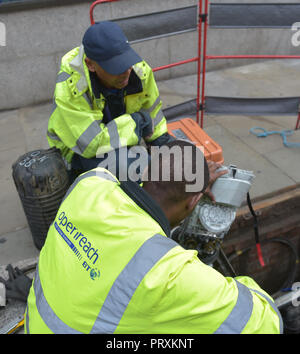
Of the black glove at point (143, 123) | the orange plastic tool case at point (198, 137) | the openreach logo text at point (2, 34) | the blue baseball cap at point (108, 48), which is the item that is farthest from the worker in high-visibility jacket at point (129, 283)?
the openreach logo text at point (2, 34)

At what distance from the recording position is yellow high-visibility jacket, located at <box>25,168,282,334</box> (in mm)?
1072

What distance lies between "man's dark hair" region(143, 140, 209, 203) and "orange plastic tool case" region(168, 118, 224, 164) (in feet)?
3.78

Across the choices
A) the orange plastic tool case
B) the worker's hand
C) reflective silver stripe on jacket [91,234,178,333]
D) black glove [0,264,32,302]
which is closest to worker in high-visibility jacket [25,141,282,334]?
reflective silver stripe on jacket [91,234,178,333]

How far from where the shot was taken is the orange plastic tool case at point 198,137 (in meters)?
2.72

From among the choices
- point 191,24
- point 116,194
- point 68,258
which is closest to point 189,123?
point 191,24

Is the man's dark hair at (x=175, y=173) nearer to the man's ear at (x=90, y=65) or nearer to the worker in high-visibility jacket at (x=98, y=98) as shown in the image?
the worker in high-visibility jacket at (x=98, y=98)

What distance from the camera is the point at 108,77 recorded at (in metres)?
2.29

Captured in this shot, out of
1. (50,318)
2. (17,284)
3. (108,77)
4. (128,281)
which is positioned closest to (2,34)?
(108,77)

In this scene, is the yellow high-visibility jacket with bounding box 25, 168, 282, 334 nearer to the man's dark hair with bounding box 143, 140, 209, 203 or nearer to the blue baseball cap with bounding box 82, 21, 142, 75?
the man's dark hair with bounding box 143, 140, 209, 203

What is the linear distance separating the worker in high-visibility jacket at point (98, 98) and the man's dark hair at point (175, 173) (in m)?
0.96

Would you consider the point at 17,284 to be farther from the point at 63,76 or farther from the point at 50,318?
the point at 63,76

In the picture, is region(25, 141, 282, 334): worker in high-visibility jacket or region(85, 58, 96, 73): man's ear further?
region(85, 58, 96, 73): man's ear

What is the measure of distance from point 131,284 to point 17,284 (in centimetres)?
140
